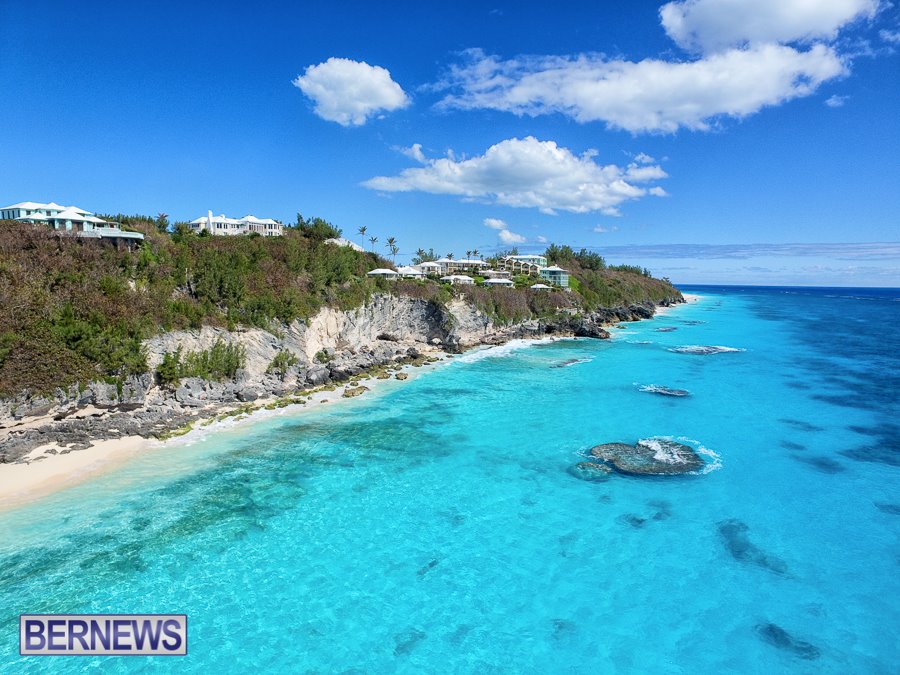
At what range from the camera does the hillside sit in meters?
24.3

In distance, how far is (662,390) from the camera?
3631 cm

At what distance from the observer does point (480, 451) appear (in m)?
24.3

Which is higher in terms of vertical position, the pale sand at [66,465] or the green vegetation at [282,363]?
the green vegetation at [282,363]

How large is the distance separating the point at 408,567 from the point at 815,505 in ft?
57.4

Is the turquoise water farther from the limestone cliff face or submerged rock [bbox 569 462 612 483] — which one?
the limestone cliff face

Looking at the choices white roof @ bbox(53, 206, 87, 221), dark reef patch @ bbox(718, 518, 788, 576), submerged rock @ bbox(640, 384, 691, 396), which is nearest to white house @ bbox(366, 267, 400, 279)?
white roof @ bbox(53, 206, 87, 221)

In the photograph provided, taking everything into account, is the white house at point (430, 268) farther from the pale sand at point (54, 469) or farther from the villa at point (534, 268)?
the pale sand at point (54, 469)

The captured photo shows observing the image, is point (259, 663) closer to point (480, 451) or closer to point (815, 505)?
point (480, 451)

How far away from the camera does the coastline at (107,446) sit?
19.2m

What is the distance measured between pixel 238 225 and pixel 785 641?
2469 inches

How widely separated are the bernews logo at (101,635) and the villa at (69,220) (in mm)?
28438

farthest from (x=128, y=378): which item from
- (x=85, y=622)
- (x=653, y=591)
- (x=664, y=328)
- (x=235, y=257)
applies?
(x=664, y=328)

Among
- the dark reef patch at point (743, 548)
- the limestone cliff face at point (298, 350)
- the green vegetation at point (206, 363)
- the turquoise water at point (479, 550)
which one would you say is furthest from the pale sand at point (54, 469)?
the dark reef patch at point (743, 548)

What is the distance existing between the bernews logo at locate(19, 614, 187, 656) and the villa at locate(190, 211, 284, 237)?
45605 millimetres
